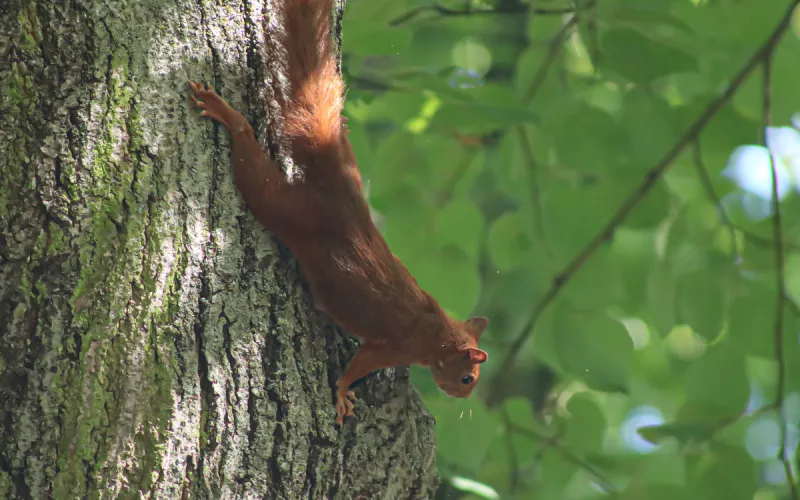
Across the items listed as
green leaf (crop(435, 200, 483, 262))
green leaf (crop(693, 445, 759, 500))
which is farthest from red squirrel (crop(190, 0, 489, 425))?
green leaf (crop(693, 445, 759, 500))

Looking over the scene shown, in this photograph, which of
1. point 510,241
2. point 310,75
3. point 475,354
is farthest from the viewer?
point 510,241

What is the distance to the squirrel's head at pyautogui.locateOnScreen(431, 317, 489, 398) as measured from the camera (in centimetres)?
166

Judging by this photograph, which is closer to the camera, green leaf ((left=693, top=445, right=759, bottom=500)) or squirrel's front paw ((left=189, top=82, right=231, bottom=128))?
squirrel's front paw ((left=189, top=82, right=231, bottom=128))

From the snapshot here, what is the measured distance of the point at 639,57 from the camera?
6.31 ft

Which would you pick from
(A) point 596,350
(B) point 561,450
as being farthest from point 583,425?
(A) point 596,350

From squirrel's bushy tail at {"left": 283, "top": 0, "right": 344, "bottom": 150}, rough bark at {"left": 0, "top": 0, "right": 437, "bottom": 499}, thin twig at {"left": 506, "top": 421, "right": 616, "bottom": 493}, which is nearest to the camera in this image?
rough bark at {"left": 0, "top": 0, "right": 437, "bottom": 499}

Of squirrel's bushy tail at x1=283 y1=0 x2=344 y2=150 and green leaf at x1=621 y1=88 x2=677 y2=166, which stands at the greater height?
green leaf at x1=621 y1=88 x2=677 y2=166

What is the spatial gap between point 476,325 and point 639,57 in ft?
2.59

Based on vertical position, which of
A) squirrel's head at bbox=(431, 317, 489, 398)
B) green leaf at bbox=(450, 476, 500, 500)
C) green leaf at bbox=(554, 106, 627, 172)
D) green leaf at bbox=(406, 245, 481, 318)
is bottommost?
green leaf at bbox=(450, 476, 500, 500)

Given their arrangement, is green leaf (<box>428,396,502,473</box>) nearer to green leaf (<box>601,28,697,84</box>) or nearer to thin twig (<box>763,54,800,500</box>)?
thin twig (<box>763,54,800,500</box>)

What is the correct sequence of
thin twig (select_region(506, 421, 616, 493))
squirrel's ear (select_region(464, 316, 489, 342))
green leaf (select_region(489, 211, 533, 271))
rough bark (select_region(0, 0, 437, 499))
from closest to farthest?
rough bark (select_region(0, 0, 437, 499)) → squirrel's ear (select_region(464, 316, 489, 342)) → thin twig (select_region(506, 421, 616, 493)) → green leaf (select_region(489, 211, 533, 271))

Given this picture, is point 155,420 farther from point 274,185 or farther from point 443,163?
point 443,163

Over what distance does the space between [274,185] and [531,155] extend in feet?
4.46

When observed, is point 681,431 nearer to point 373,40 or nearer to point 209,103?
point 373,40
